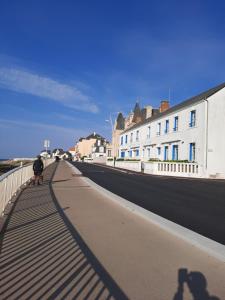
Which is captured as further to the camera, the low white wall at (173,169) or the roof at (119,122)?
the roof at (119,122)

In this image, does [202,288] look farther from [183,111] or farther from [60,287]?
[183,111]

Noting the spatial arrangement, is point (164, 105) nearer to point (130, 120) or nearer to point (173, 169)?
point (130, 120)

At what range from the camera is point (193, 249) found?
5863 mm

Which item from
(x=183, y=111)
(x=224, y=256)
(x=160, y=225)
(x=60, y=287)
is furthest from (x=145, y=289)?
(x=183, y=111)

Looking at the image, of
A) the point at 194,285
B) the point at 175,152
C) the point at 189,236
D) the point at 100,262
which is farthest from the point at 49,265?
the point at 175,152

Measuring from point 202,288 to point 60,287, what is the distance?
1696 millimetres

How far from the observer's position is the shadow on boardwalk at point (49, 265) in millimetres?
4023

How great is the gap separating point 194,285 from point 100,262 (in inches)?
56.3

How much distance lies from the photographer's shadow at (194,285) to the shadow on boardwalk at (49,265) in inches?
27.8

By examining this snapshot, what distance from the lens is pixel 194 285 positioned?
427cm

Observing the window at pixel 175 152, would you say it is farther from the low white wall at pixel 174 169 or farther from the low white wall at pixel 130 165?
the low white wall at pixel 130 165

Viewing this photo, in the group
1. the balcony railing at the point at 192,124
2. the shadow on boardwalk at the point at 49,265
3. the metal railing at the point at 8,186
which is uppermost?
the balcony railing at the point at 192,124

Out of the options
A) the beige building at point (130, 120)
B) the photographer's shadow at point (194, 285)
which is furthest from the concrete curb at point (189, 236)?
the beige building at point (130, 120)

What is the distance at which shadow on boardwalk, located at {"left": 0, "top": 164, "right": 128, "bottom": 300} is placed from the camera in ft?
13.2
